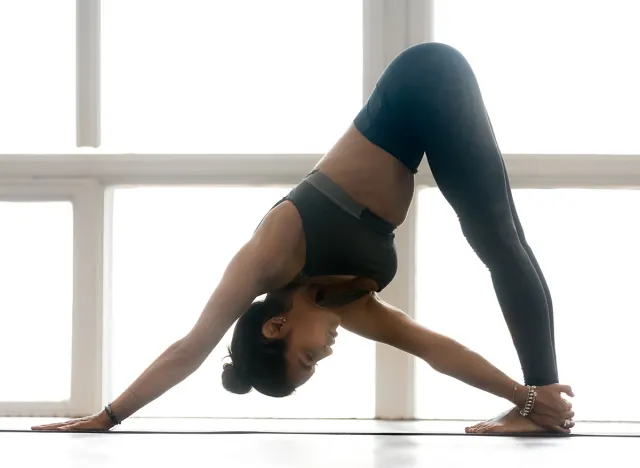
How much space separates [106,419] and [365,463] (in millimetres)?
730

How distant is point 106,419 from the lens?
6.45 feet

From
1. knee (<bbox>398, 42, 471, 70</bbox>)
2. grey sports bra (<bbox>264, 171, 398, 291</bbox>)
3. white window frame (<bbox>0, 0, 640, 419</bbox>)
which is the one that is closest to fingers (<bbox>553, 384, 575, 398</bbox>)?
grey sports bra (<bbox>264, 171, 398, 291</bbox>)

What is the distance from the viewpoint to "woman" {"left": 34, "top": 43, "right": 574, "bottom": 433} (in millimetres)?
1988

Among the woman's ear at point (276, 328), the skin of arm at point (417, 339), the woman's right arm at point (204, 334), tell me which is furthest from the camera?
the skin of arm at point (417, 339)

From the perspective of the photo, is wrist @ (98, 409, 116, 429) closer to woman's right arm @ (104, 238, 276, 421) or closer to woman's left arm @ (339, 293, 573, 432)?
woman's right arm @ (104, 238, 276, 421)

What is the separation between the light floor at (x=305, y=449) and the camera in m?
1.59

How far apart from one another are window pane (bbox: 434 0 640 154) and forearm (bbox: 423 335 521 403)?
2.95 feet

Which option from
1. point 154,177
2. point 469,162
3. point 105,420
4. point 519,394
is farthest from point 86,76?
point 519,394

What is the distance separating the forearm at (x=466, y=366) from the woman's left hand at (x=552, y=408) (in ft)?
0.27

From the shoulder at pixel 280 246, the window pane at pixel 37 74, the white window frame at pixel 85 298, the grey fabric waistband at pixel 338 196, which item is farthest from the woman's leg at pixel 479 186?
the window pane at pixel 37 74

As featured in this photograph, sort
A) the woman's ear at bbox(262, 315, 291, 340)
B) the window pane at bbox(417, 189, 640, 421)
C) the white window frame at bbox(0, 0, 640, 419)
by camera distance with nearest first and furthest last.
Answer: the woman's ear at bbox(262, 315, 291, 340) → the white window frame at bbox(0, 0, 640, 419) → the window pane at bbox(417, 189, 640, 421)

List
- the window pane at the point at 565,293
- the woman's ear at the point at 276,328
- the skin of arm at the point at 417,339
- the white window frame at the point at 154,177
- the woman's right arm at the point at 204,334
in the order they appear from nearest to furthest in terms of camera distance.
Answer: the woman's right arm at the point at 204,334
the woman's ear at the point at 276,328
the skin of arm at the point at 417,339
the white window frame at the point at 154,177
the window pane at the point at 565,293

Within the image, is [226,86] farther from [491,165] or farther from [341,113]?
[491,165]

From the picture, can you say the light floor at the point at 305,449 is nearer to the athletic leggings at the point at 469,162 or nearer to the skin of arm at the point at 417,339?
the skin of arm at the point at 417,339
